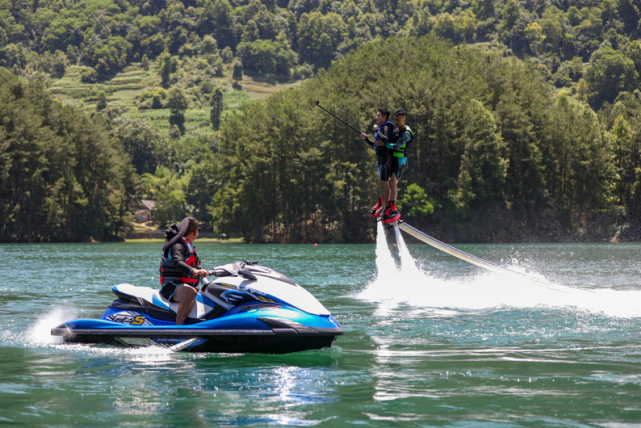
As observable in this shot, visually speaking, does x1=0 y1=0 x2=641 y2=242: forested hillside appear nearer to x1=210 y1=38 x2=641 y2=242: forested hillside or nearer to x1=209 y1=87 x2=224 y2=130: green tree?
x1=210 y1=38 x2=641 y2=242: forested hillside

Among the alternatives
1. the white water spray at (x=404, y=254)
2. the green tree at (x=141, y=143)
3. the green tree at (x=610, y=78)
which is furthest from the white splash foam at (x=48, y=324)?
the green tree at (x=610, y=78)

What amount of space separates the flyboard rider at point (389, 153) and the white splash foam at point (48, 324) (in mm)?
6127

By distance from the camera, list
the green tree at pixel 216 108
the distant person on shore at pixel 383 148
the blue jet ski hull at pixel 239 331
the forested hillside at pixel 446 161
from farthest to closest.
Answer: the green tree at pixel 216 108, the forested hillside at pixel 446 161, the distant person on shore at pixel 383 148, the blue jet ski hull at pixel 239 331

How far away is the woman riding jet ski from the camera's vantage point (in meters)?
9.05

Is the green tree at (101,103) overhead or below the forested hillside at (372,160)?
overhead

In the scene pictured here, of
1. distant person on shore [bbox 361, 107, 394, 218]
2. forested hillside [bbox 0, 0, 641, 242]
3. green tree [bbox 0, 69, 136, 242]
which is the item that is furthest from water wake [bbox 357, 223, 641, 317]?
green tree [bbox 0, 69, 136, 242]

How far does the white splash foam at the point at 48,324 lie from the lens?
11145mm

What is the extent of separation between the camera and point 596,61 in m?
149

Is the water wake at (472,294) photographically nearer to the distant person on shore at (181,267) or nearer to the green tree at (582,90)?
the distant person on shore at (181,267)

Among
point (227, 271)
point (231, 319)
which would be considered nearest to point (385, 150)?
point (227, 271)

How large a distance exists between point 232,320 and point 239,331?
0.62 feet

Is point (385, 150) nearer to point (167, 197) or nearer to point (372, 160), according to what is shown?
point (372, 160)

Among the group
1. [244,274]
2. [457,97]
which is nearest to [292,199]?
[457,97]

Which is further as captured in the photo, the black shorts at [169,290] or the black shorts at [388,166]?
the black shorts at [388,166]
